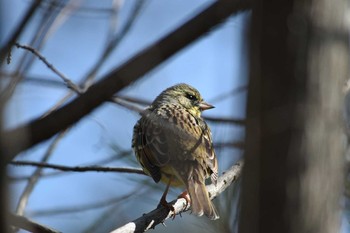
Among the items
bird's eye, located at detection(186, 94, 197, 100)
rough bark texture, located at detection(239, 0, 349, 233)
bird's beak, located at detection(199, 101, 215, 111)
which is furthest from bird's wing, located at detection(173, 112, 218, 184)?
rough bark texture, located at detection(239, 0, 349, 233)

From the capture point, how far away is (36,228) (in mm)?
3408

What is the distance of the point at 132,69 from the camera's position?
168cm

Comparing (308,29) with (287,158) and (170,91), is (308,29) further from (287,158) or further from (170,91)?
(170,91)

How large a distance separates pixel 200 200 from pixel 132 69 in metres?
2.75

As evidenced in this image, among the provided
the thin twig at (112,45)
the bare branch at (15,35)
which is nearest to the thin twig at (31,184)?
the thin twig at (112,45)

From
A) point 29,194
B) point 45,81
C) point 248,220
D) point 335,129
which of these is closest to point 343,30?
point 335,129

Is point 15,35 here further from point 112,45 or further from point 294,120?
point 112,45

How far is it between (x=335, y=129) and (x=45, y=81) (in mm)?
1986

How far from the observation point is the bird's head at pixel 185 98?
614 cm

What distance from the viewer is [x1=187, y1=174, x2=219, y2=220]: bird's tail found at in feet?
13.7

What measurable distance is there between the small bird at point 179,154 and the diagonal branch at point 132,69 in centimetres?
256

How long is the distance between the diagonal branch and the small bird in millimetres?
2565

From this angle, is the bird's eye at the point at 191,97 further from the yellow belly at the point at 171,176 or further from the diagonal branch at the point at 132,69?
the diagonal branch at the point at 132,69

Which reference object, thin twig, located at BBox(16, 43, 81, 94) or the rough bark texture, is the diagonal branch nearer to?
the rough bark texture
